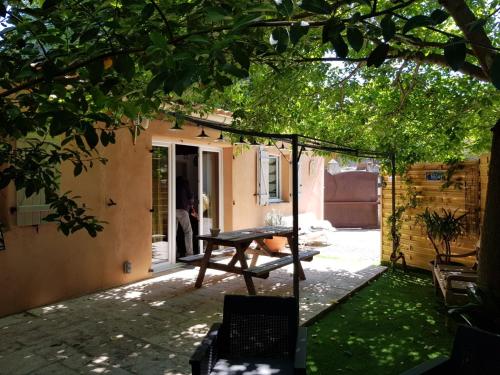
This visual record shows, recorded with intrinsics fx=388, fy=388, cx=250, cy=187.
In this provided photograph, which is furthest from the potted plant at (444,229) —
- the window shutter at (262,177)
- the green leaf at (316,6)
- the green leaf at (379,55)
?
the green leaf at (316,6)

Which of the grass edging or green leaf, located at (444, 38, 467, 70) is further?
the grass edging

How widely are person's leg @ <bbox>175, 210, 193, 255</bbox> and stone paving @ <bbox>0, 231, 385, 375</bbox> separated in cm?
66

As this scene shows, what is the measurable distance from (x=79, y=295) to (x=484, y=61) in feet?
18.4

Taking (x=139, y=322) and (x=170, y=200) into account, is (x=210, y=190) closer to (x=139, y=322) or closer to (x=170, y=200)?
(x=170, y=200)

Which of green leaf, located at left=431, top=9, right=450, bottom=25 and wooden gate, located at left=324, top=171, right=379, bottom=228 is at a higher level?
green leaf, located at left=431, top=9, right=450, bottom=25

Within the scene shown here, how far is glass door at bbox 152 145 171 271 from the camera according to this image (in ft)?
23.6

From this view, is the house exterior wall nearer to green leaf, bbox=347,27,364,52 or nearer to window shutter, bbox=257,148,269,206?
window shutter, bbox=257,148,269,206

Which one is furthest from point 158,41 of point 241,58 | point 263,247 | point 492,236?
point 263,247

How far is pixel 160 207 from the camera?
23.9ft

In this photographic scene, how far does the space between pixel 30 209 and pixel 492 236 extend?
507 centimetres

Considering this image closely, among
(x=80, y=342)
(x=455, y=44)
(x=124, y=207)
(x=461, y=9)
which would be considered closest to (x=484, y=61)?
(x=461, y=9)

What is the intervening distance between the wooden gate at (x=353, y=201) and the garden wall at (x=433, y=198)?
7.50 metres

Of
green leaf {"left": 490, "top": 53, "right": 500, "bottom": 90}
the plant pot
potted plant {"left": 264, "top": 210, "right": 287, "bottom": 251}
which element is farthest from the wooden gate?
green leaf {"left": 490, "top": 53, "right": 500, "bottom": 90}

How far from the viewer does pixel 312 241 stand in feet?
35.1
